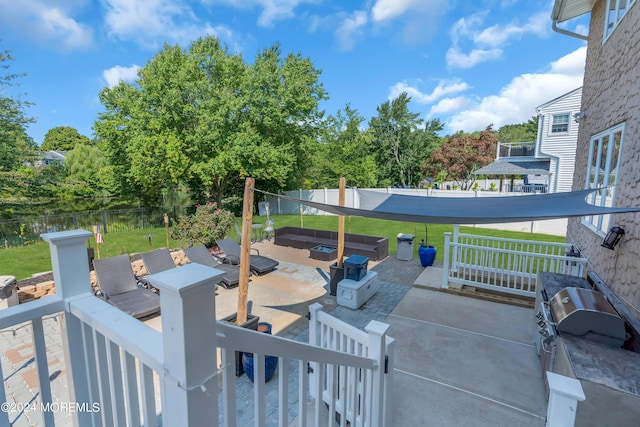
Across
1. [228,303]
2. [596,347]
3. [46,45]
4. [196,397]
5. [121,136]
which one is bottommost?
[228,303]

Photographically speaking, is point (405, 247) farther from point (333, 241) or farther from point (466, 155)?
point (466, 155)

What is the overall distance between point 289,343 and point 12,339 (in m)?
6.41

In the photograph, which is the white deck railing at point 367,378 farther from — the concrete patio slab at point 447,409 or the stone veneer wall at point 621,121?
the stone veneer wall at point 621,121

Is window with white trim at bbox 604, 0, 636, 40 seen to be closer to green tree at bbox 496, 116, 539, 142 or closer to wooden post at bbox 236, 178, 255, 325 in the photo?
wooden post at bbox 236, 178, 255, 325

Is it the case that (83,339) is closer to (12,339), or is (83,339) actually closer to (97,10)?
(12,339)

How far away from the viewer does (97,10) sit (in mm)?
11891

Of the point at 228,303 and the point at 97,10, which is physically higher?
the point at 97,10

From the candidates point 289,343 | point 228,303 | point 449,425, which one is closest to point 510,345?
point 449,425

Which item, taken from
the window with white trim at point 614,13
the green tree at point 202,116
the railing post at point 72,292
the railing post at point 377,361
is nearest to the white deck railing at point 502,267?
the window with white trim at point 614,13

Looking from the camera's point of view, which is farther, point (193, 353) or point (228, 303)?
point (228, 303)

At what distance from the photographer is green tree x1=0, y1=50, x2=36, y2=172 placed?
40.4 feet

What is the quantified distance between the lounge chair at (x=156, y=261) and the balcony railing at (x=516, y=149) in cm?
2407

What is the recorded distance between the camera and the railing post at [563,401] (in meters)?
1.47

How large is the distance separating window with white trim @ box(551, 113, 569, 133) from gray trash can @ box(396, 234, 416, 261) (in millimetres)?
13683
